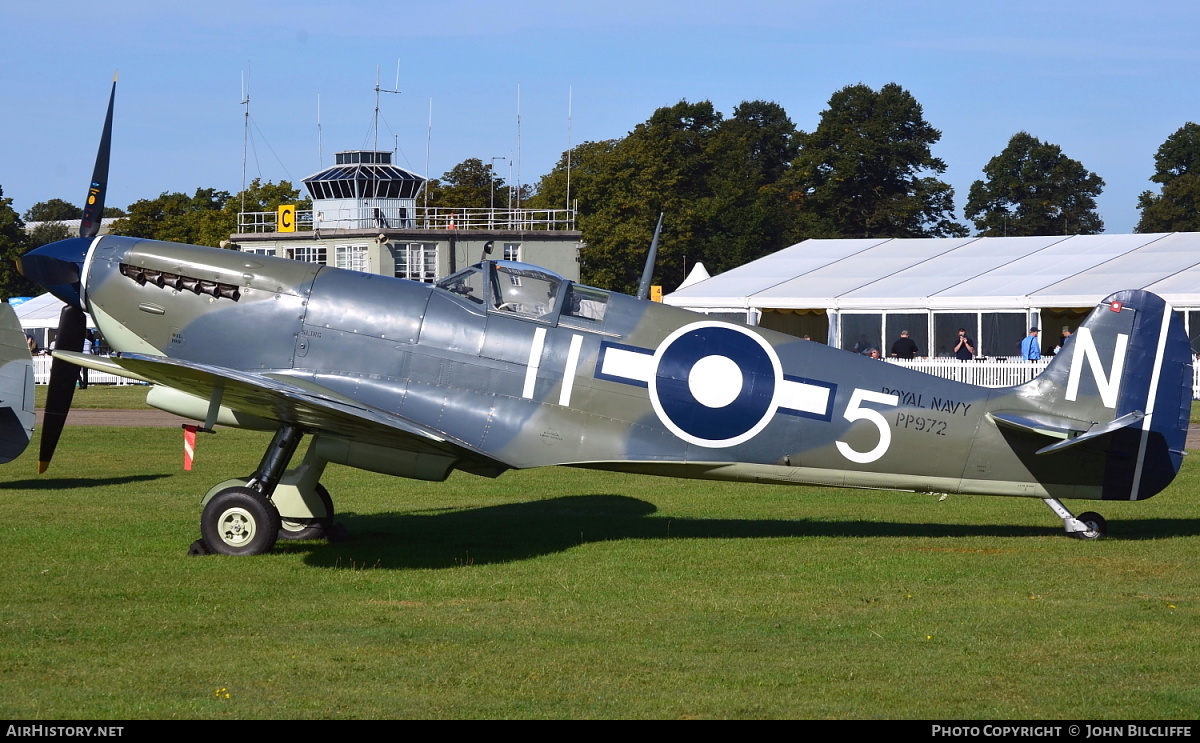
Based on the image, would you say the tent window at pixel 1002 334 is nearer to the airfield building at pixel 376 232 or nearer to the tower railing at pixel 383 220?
the tower railing at pixel 383 220

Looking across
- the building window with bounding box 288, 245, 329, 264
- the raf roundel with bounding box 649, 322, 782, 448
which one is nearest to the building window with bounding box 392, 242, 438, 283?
the building window with bounding box 288, 245, 329, 264

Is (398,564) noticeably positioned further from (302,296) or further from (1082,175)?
(1082,175)

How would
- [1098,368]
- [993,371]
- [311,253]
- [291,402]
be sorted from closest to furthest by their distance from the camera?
[291,402] → [1098,368] → [993,371] → [311,253]

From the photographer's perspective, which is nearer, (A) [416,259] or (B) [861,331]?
(B) [861,331]

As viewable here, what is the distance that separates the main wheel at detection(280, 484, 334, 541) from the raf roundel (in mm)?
2675

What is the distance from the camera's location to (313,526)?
958 centimetres

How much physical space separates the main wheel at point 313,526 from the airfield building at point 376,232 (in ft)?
119

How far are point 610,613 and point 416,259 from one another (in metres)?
40.6

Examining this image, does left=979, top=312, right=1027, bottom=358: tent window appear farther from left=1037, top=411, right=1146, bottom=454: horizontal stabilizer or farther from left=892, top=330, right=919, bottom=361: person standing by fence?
left=1037, top=411, right=1146, bottom=454: horizontal stabilizer

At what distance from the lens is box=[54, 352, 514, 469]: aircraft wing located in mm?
7758

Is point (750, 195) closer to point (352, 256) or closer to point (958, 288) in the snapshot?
point (352, 256)

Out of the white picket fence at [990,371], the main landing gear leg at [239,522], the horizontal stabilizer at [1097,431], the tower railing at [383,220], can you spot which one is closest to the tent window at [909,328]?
the white picket fence at [990,371]

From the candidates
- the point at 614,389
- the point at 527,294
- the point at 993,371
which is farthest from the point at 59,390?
the point at 993,371

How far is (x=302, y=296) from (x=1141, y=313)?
20.1 ft
